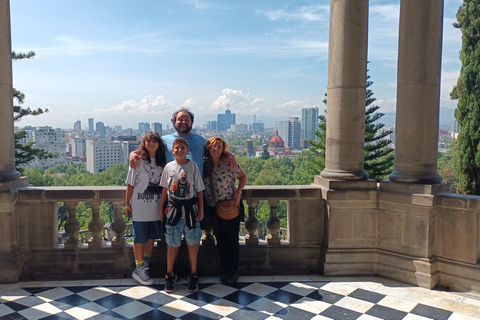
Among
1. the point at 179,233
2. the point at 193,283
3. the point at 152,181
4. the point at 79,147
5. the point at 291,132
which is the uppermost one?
the point at 291,132

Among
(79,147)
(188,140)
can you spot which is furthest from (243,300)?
(79,147)

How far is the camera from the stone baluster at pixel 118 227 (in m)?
6.12

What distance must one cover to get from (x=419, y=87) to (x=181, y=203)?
3.59 m

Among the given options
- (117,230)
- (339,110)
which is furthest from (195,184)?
(339,110)

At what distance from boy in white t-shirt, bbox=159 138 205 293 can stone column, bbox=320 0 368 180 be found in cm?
212

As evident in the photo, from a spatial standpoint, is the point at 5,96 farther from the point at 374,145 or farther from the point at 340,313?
the point at 374,145

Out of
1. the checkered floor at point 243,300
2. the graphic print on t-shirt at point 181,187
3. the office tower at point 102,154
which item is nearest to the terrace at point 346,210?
the checkered floor at point 243,300

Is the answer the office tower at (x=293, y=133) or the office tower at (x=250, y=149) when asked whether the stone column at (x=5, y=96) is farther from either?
the office tower at (x=293, y=133)

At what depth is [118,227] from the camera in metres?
6.14

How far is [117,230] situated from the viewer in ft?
20.2

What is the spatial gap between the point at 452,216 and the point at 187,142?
3.70 m

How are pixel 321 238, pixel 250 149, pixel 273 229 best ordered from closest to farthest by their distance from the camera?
1. pixel 273 229
2. pixel 321 238
3. pixel 250 149

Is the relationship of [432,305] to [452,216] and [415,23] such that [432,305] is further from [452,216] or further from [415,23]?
[415,23]

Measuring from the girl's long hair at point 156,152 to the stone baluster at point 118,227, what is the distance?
0.98 meters
